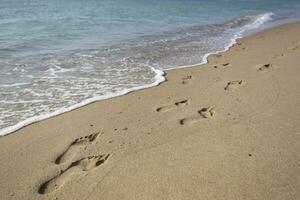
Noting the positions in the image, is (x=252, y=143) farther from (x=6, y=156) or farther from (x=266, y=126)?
(x=6, y=156)

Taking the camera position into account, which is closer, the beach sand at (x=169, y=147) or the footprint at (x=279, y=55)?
the beach sand at (x=169, y=147)

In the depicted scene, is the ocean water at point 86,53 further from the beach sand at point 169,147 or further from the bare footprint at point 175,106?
the bare footprint at point 175,106

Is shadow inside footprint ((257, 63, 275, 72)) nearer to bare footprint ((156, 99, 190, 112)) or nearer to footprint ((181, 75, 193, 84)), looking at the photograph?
footprint ((181, 75, 193, 84))

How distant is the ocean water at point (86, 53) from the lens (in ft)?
21.7

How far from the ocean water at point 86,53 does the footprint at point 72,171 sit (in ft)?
5.17

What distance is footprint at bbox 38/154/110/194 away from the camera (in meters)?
3.81

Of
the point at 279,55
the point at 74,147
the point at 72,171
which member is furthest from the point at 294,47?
the point at 72,171

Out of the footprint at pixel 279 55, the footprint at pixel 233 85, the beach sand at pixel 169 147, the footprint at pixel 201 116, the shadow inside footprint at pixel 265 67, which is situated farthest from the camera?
the footprint at pixel 279 55

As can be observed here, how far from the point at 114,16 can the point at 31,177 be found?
17051mm

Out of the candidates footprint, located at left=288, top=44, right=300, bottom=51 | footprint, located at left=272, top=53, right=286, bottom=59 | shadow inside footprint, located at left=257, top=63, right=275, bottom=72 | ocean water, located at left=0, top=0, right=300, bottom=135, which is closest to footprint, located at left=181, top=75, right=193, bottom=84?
ocean water, located at left=0, top=0, right=300, bottom=135

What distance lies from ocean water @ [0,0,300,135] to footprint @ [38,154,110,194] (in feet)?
5.17

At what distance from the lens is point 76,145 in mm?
4711

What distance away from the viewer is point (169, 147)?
454 centimetres

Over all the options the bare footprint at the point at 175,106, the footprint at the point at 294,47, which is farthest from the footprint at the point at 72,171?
the footprint at the point at 294,47
